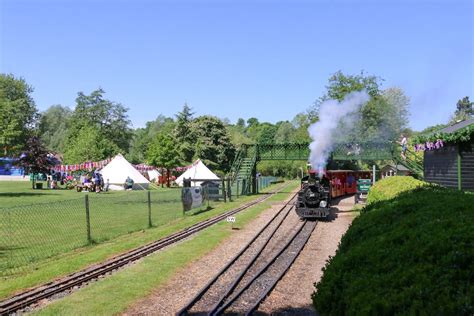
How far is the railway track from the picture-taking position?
1001 cm

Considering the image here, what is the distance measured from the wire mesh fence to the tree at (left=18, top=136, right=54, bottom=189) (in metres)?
23.0

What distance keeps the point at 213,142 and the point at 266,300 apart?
71.3 meters

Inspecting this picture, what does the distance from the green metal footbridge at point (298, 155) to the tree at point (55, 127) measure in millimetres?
88914

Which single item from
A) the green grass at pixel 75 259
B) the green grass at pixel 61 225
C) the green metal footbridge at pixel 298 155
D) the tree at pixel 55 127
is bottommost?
the green grass at pixel 75 259

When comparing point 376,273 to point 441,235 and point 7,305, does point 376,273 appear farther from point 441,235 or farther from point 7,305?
point 7,305

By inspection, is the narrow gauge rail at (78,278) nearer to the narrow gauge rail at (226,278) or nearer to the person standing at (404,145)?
the narrow gauge rail at (226,278)

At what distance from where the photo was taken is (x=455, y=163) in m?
20.6

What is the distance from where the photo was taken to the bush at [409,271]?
14.0 feet

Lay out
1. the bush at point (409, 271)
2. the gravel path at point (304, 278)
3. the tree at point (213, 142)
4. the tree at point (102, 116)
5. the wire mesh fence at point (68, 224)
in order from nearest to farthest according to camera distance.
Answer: the bush at point (409, 271)
the gravel path at point (304, 278)
the wire mesh fence at point (68, 224)
the tree at point (213, 142)
the tree at point (102, 116)

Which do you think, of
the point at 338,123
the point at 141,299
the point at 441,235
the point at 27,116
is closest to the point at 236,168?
the point at 338,123

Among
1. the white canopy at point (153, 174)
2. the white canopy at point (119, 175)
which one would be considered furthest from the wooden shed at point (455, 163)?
the white canopy at point (153, 174)

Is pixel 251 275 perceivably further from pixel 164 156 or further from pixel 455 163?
pixel 164 156

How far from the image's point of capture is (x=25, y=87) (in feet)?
347

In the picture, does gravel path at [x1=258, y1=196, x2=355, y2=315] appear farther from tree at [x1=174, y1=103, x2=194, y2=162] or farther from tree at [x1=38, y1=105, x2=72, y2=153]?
tree at [x1=38, y1=105, x2=72, y2=153]
